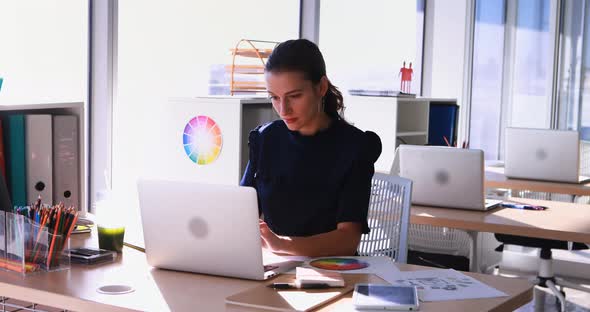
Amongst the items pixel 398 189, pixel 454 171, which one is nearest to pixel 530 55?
pixel 454 171

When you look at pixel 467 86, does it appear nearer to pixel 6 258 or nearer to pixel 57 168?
pixel 57 168

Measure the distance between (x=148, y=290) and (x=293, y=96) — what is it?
0.75 meters

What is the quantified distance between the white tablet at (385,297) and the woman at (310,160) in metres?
0.40

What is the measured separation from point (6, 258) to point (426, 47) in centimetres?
477

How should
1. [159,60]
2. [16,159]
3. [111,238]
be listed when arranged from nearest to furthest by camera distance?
[111,238] < [16,159] < [159,60]

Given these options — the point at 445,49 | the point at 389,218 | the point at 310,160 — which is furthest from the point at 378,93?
the point at 310,160

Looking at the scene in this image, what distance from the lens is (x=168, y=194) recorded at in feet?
6.22

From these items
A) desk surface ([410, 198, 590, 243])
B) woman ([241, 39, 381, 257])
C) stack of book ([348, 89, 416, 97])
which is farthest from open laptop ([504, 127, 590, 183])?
woman ([241, 39, 381, 257])

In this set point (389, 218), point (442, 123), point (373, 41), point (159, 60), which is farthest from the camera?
point (373, 41)

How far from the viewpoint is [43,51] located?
10.7ft

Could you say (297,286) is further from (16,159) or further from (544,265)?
(544,265)

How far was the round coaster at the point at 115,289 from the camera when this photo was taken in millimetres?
1758

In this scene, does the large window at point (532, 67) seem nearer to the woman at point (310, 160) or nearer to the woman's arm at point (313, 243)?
the woman at point (310, 160)

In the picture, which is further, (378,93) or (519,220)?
(378,93)
